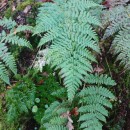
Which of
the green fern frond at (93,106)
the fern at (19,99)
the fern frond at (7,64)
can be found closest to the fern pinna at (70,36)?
the green fern frond at (93,106)

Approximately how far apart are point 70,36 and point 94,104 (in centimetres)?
84

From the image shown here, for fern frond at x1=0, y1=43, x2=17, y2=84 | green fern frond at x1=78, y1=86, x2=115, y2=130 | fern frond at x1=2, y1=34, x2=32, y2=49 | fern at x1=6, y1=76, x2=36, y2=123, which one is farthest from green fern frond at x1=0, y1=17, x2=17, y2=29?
green fern frond at x1=78, y1=86, x2=115, y2=130

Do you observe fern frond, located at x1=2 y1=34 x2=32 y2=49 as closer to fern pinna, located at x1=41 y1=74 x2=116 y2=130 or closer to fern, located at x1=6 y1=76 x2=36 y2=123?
fern, located at x1=6 y1=76 x2=36 y2=123

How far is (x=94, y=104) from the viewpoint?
11.7 ft

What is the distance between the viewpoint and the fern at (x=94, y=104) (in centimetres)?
342

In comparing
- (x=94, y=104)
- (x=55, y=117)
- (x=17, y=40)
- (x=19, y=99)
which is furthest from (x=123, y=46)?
(x=19, y=99)

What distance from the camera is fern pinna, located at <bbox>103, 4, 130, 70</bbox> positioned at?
3588 mm

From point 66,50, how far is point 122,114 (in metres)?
1.05

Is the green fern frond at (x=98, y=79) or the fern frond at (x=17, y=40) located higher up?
the fern frond at (x=17, y=40)

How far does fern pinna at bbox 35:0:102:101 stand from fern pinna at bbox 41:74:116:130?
0.22 m

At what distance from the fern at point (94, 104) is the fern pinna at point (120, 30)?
346 mm

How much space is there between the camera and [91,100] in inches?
141

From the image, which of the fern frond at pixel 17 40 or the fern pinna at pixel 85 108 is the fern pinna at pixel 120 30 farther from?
the fern frond at pixel 17 40

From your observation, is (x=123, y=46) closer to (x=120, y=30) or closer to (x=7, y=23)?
(x=120, y=30)
